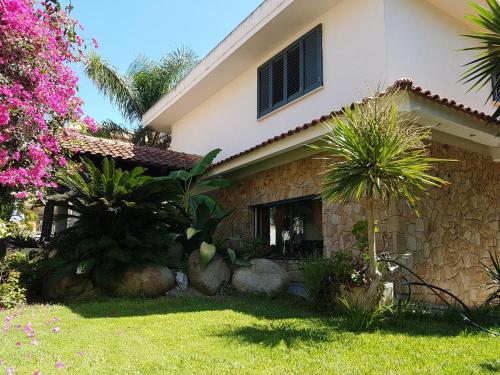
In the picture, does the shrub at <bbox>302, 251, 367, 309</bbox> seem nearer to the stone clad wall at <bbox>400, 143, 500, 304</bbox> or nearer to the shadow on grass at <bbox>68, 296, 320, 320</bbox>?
the shadow on grass at <bbox>68, 296, 320, 320</bbox>

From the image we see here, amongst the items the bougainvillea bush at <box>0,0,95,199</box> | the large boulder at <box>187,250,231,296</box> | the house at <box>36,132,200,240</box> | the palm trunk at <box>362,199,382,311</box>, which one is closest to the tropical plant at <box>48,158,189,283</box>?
the large boulder at <box>187,250,231,296</box>

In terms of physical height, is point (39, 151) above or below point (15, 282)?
above

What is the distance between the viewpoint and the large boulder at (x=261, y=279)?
8422 millimetres

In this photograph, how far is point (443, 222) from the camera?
27.5ft

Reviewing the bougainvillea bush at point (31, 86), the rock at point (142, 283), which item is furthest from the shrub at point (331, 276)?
the bougainvillea bush at point (31, 86)

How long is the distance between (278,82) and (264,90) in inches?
27.5

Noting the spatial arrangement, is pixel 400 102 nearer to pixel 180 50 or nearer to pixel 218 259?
pixel 218 259

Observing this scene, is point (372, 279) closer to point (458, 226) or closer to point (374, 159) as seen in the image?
point (374, 159)

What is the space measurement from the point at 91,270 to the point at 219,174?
4.80m

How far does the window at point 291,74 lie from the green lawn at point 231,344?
19.2 ft

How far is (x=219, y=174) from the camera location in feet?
39.9

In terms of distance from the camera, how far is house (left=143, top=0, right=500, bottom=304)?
8086 mm

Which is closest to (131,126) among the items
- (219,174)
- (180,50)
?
(180,50)

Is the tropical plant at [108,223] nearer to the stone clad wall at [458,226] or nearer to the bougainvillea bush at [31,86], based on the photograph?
the bougainvillea bush at [31,86]
